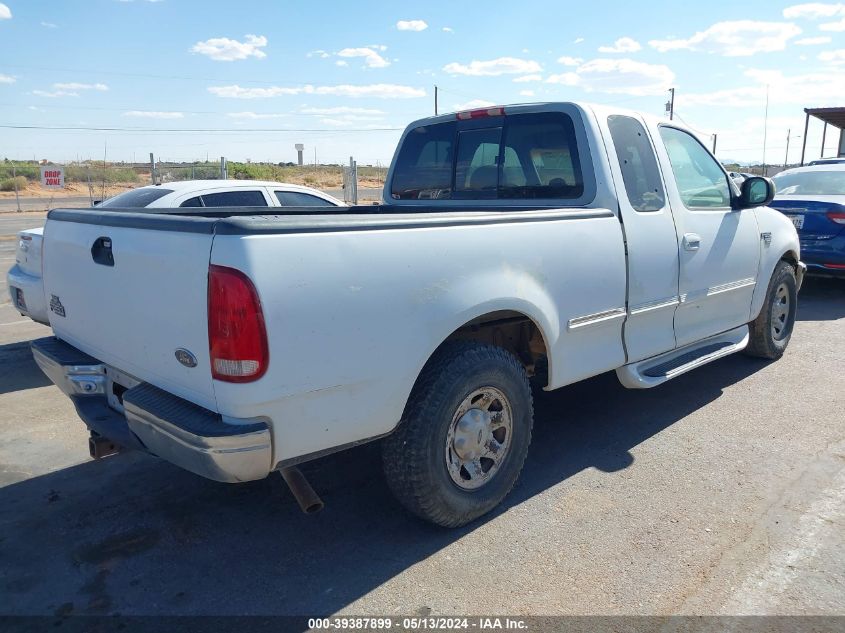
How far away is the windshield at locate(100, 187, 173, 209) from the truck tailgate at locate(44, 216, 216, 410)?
10.3 ft

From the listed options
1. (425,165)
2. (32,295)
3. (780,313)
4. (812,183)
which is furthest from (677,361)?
(812,183)

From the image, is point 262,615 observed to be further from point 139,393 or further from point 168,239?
point 168,239

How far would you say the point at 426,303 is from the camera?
2967 mm

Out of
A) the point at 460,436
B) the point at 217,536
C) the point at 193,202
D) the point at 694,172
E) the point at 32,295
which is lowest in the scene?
the point at 217,536

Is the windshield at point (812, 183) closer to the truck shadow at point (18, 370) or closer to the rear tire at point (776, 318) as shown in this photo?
the rear tire at point (776, 318)

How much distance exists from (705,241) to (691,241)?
0.76ft

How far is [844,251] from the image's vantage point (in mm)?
8648

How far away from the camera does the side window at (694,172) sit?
4766 millimetres

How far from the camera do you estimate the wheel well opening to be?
3.50m

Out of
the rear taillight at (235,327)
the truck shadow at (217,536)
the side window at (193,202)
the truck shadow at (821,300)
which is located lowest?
the truck shadow at (217,536)

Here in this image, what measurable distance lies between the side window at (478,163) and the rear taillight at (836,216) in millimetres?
6049

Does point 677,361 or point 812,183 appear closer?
point 677,361

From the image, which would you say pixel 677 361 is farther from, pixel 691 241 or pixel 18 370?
pixel 18 370

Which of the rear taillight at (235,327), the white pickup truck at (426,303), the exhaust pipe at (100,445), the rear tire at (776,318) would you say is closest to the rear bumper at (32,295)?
the white pickup truck at (426,303)
